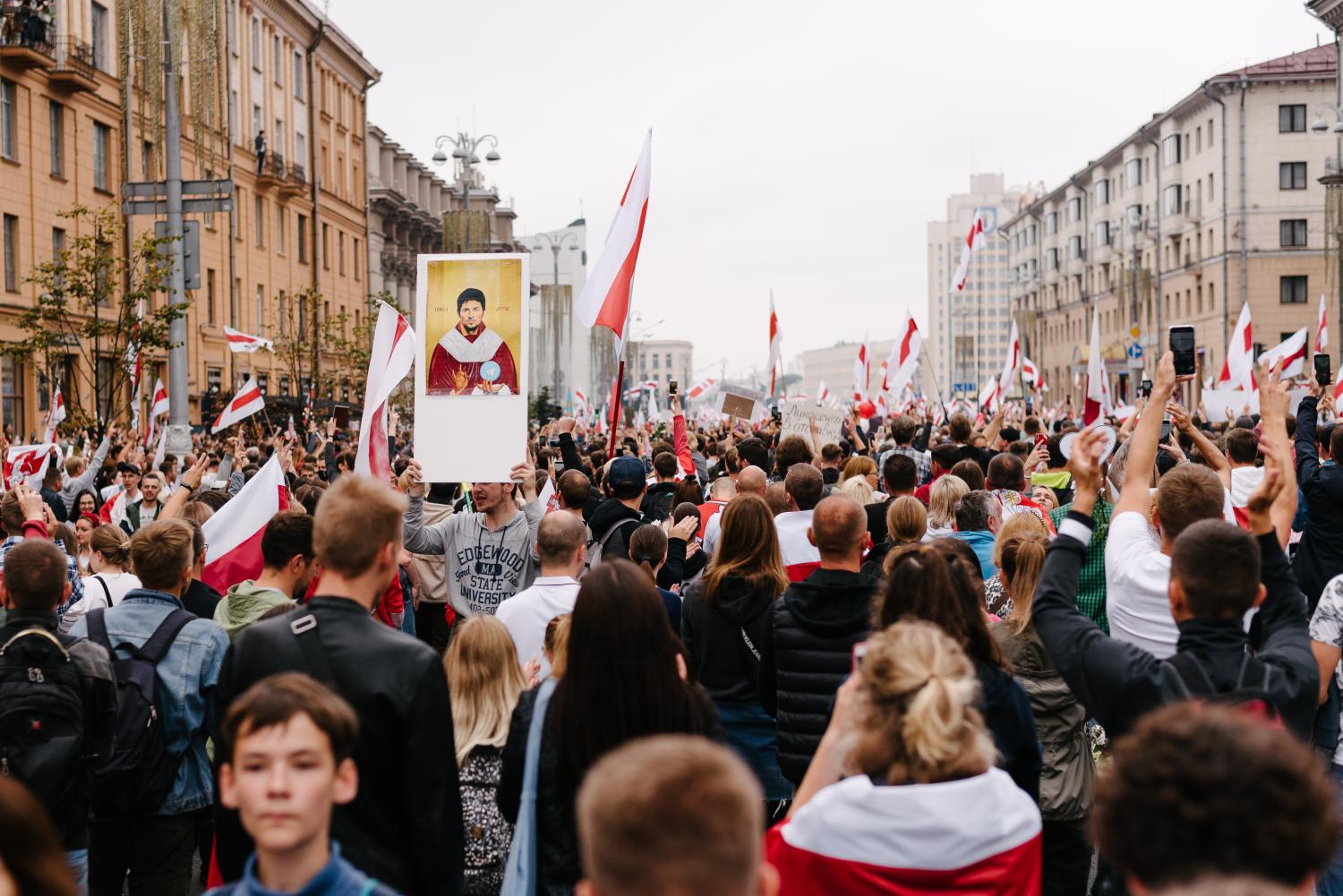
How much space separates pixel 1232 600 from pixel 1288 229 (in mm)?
70649

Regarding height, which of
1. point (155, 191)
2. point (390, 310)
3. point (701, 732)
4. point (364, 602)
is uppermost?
point (155, 191)

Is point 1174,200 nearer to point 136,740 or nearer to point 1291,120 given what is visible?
point 1291,120

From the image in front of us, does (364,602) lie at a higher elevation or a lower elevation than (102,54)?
lower

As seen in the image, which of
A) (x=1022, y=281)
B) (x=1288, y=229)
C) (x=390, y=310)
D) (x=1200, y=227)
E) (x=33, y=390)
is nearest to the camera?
(x=390, y=310)

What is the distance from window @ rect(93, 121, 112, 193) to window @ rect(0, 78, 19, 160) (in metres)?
3.94

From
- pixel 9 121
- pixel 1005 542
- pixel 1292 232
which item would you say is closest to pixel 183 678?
pixel 1005 542

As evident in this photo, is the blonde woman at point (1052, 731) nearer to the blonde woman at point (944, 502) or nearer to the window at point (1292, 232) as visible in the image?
the blonde woman at point (944, 502)

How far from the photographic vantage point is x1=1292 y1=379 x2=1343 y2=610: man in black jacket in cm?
816

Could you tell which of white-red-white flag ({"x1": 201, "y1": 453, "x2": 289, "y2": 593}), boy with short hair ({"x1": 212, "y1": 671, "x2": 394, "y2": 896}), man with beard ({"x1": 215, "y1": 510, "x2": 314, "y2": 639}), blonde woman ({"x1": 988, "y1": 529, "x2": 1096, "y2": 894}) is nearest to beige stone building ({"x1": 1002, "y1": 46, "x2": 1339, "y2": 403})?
white-red-white flag ({"x1": 201, "y1": 453, "x2": 289, "y2": 593})

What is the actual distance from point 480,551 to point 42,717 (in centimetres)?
324

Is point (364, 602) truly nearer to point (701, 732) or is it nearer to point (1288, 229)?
point (701, 732)

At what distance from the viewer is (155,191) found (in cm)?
1889

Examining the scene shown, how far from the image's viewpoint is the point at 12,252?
31.8 metres

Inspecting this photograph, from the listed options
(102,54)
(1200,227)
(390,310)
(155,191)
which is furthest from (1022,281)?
(390,310)
